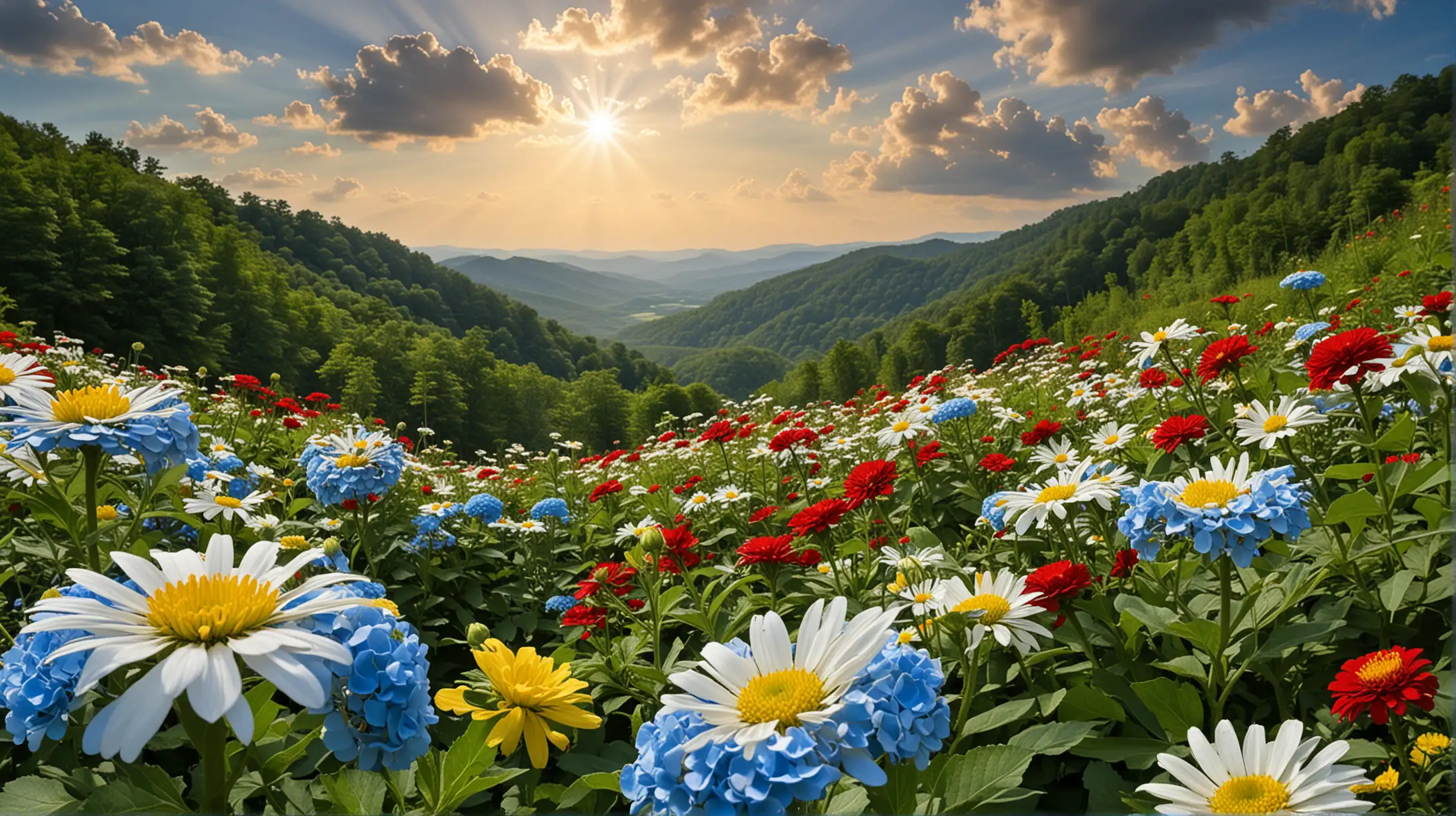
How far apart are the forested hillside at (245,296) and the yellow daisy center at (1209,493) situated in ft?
23.9

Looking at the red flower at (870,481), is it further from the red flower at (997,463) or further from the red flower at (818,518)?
the red flower at (997,463)

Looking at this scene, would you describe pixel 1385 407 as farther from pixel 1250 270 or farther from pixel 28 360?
pixel 1250 270

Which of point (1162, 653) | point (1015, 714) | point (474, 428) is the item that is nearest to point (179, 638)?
point (1015, 714)

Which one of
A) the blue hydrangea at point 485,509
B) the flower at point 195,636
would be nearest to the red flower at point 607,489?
the blue hydrangea at point 485,509

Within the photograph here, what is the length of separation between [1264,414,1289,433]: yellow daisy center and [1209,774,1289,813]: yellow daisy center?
1511mm

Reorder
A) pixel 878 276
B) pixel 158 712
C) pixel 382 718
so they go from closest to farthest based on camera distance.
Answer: pixel 158 712
pixel 382 718
pixel 878 276

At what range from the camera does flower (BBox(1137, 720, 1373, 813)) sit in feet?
3.63

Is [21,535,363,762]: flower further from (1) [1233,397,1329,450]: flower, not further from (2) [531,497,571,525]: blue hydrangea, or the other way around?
(1) [1233,397,1329,450]: flower

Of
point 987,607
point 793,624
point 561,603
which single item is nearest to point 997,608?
point 987,607

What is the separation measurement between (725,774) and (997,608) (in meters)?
0.99

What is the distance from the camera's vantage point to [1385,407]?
2719 millimetres

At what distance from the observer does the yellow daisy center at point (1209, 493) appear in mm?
1604

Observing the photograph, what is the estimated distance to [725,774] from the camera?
2.81 feet

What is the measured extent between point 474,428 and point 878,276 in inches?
3929
